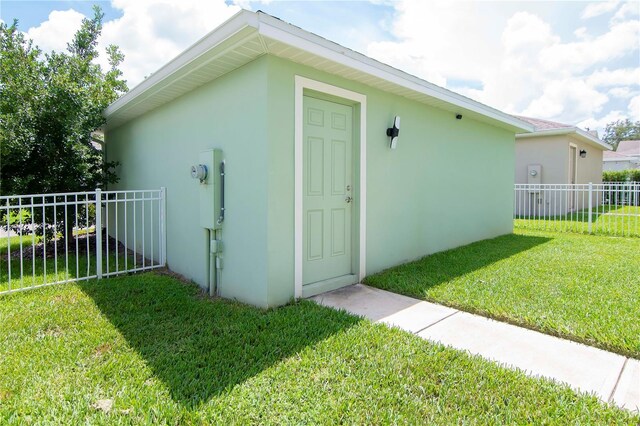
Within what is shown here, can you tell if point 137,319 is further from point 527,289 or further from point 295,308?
point 527,289

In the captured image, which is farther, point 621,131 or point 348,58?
point 621,131

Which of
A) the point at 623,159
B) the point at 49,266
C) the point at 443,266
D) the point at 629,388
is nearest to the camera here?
the point at 629,388

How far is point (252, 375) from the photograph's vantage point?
255cm

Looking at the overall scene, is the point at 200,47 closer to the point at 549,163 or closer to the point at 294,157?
the point at 294,157

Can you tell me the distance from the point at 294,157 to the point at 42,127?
5553mm

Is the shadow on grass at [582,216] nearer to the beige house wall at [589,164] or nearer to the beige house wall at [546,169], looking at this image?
the beige house wall at [546,169]

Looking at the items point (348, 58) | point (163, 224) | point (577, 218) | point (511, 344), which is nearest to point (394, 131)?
point (348, 58)

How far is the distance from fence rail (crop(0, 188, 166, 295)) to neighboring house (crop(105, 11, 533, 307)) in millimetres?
556

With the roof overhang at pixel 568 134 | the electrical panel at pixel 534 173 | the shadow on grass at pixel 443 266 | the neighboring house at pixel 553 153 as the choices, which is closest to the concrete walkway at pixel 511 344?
the shadow on grass at pixel 443 266

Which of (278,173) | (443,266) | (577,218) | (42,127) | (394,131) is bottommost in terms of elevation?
(443,266)

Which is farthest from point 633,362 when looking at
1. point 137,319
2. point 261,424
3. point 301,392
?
point 137,319

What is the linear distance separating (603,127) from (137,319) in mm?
75446

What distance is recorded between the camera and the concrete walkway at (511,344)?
2.48 metres

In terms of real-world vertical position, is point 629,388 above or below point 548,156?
below
